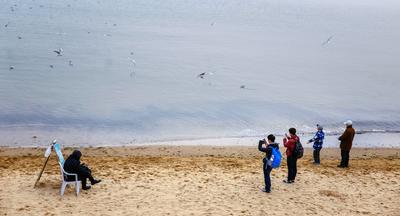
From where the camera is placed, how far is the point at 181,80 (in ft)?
109

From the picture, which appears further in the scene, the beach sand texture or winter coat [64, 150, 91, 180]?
winter coat [64, 150, 91, 180]

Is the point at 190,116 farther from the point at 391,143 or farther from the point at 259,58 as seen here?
the point at 259,58

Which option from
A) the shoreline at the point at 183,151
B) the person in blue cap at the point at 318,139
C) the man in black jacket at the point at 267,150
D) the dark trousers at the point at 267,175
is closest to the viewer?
the man in black jacket at the point at 267,150

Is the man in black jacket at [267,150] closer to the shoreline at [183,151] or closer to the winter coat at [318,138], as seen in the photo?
the winter coat at [318,138]

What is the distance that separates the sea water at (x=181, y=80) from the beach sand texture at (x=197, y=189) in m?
5.04

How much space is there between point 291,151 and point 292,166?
0.58m

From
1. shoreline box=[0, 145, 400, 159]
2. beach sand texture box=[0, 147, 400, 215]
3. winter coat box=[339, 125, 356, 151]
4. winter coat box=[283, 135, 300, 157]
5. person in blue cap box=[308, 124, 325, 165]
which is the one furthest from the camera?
shoreline box=[0, 145, 400, 159]

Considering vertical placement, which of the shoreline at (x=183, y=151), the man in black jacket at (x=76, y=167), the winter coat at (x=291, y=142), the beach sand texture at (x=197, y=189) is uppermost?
the winter coat at (x=291, y=142)

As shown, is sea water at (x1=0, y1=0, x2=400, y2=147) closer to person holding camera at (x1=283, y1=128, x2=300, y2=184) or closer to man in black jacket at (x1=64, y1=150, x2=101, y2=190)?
person holding camera at (x1=283, y1=128, x2=300, y2=184)

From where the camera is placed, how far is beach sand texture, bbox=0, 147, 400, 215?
36.6ft

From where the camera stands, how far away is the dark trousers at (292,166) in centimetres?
1256

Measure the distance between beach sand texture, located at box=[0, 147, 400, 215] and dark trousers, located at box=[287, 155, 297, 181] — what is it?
273mm

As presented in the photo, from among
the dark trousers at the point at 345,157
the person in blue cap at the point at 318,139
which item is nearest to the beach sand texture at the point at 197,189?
the dark trousers at the point at 345,157

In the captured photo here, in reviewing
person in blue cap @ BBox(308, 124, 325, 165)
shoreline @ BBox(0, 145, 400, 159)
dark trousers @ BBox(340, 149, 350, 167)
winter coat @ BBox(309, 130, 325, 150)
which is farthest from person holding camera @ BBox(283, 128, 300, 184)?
shoreline @ BBox(0, 145, 400, 159)
